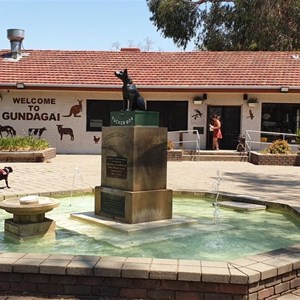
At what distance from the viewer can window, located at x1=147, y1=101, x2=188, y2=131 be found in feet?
68.9

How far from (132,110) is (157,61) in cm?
1663

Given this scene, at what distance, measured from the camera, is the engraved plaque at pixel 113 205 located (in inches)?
272

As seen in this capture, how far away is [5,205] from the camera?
6035 millimetres

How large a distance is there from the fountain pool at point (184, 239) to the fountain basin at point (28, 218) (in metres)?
0.12

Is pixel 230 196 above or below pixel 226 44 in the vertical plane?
below

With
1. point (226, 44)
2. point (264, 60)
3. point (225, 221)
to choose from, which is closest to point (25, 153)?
point (225, 221)

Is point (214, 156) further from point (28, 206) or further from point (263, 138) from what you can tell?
point (28, 206)

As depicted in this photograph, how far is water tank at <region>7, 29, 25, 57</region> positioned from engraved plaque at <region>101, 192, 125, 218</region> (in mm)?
18344

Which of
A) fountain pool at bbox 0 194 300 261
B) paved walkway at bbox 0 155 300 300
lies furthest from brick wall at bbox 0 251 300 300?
paved walkway at bbox 0 155 300 300


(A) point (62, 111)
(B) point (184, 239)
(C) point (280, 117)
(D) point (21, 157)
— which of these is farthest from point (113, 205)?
(C) point (280, 117)

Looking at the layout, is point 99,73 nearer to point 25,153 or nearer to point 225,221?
point 25,153

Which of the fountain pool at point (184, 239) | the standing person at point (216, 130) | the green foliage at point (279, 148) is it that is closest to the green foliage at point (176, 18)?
the standing person at point (216, 130)

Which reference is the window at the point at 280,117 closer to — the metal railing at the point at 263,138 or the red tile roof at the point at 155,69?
the metal railing at the point at 263,138

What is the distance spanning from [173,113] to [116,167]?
46.9 feet
